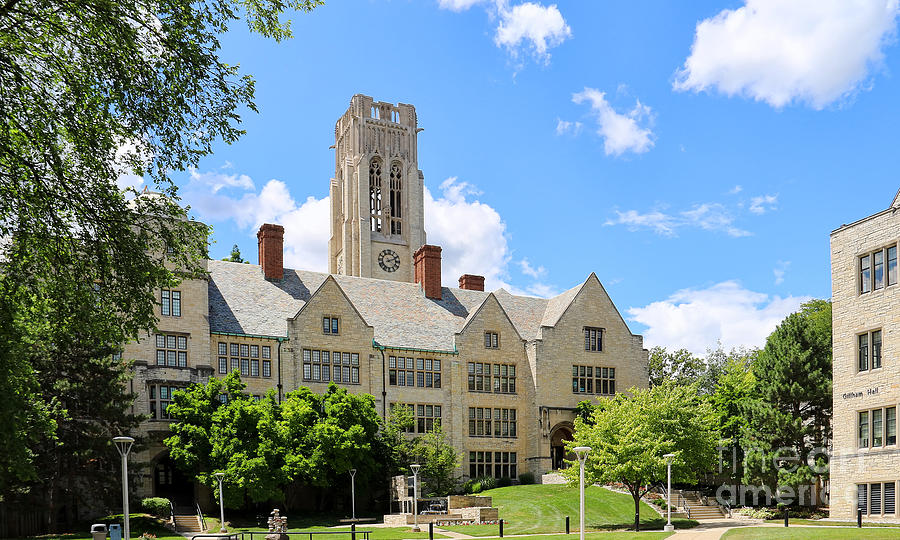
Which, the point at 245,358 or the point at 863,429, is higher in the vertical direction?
the point at 245,358

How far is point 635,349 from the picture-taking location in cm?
A: 5994

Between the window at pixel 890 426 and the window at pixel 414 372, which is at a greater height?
the window at pixel 414 372

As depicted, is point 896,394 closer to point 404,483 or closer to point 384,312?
point 404,483

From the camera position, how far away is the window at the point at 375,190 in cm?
9762

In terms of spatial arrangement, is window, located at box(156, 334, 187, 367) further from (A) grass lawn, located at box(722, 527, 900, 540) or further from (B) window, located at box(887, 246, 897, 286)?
(B) window, located at box(887, 246, 897, 286)

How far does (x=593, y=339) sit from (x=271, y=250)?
73.2 ft

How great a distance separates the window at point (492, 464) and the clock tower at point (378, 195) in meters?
40.8

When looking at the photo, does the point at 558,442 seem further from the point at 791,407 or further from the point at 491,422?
the point at 791,407

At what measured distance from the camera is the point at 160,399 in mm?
44250

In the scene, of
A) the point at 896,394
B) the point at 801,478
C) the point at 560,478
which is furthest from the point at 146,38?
the point at 560,478

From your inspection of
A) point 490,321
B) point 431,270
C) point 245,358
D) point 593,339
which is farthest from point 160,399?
point 593,339

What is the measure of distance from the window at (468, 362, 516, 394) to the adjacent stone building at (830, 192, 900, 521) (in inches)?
875

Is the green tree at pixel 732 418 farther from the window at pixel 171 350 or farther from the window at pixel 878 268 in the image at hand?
the window at pixel 171 350

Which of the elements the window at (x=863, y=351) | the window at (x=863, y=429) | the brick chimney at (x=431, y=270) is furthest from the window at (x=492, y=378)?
the window at (x=863, y=351)
